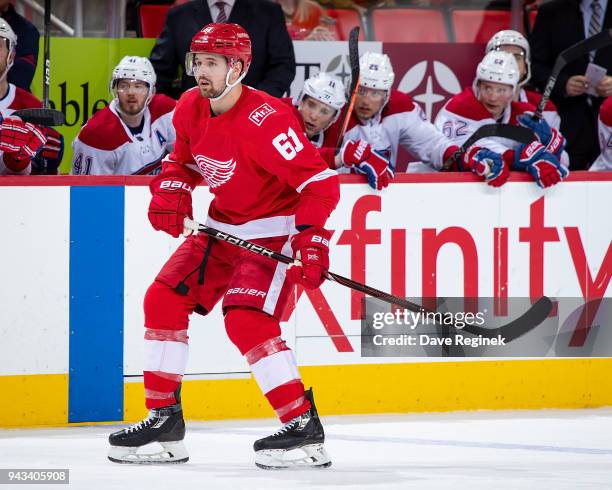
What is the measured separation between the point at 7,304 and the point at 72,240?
317mm

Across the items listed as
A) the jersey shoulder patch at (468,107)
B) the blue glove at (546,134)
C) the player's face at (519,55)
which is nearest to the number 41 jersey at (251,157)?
the blue glove at (546,134)

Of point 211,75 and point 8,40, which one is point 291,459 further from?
point 8,40

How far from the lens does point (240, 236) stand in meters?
A: 4.06

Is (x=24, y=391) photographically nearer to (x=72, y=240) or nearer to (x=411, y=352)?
(x=72, y=240)

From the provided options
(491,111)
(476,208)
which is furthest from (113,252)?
(491,111)

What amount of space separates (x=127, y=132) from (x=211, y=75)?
4.88ft

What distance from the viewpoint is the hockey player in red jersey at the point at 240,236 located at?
3879 millimetres

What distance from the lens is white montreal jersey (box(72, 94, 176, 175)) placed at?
17.3 feet

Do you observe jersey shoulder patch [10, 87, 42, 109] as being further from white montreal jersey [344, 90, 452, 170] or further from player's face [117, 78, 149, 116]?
white montreal jersey [344, 90, 452, 170]

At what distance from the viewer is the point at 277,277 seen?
3986mm

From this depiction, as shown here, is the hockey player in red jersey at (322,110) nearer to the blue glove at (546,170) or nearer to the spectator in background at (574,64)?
the blue glove at (546,170)

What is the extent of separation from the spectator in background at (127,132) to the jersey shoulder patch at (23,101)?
0.23 metres

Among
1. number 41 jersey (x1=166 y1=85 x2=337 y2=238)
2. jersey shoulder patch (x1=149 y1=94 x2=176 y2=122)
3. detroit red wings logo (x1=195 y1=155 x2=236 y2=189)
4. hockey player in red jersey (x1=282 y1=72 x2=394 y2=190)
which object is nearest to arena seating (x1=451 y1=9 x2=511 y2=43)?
hockey player in red jersey (x1=282 y1=72 x2=394 y2=190)

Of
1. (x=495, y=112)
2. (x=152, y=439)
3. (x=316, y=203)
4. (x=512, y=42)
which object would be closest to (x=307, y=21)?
(x=512, y=42)
